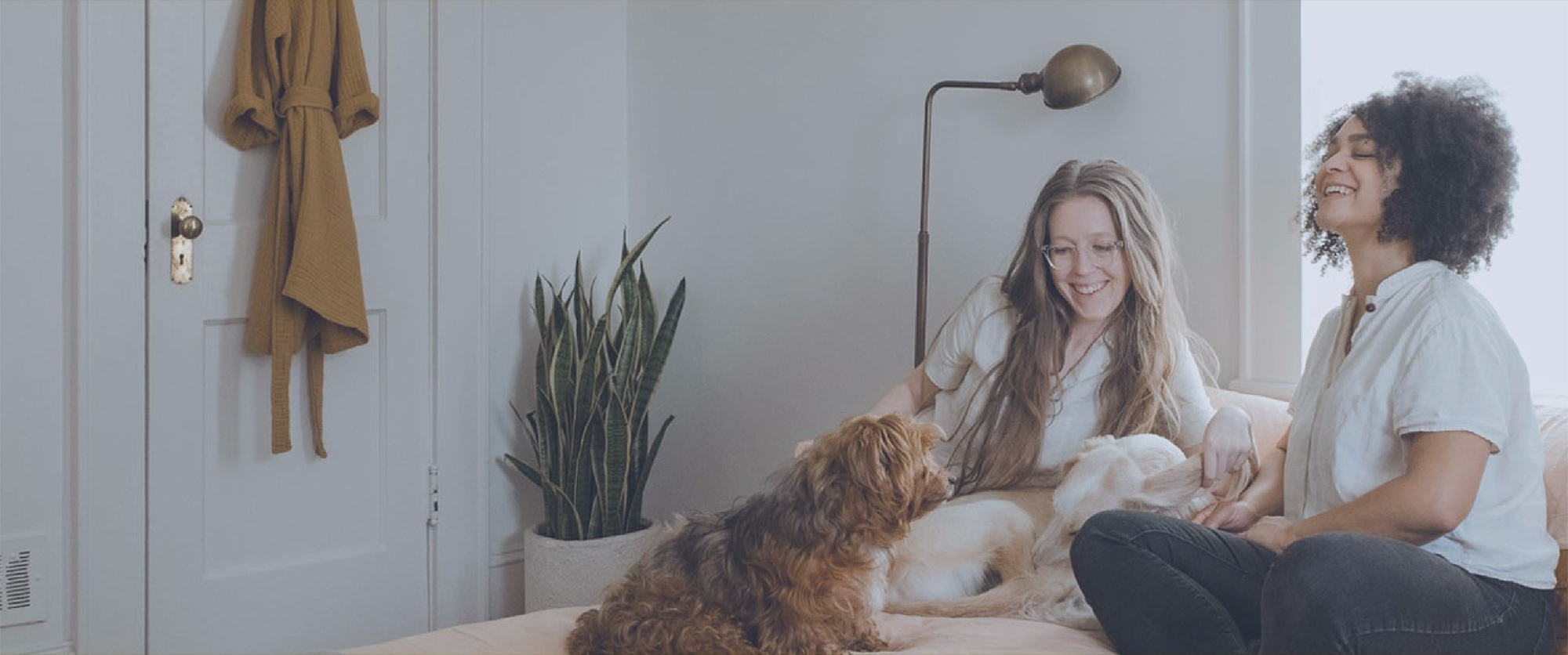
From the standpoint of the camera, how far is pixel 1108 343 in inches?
90.0

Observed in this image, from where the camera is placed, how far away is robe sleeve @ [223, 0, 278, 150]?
2.94 metres

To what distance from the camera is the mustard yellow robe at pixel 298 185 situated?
2953 millimetres

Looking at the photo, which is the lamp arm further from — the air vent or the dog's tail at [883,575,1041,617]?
the air vent

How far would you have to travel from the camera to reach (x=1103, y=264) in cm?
225

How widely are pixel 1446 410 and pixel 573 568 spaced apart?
235 centimetres

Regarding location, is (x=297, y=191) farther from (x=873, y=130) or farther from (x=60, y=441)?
(x=873, y=130)

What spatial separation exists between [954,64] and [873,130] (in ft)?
1.03

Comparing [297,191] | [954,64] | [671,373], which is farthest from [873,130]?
[297,191]

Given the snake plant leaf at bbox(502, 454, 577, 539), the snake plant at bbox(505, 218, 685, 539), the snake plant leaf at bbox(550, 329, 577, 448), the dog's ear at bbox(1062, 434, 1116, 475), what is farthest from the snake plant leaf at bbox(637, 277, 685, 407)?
the dog's ear at bbox(1062, 434, 1116, 475)

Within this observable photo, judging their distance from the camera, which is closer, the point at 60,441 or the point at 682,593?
the point at 682,593

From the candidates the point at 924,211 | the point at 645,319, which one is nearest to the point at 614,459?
the point at 645,319

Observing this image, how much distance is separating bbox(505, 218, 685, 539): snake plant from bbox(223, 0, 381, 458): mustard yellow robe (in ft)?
1.93

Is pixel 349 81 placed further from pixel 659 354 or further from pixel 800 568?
pixel 800 568

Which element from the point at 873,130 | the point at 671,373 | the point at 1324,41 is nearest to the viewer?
the point at 1324,41
